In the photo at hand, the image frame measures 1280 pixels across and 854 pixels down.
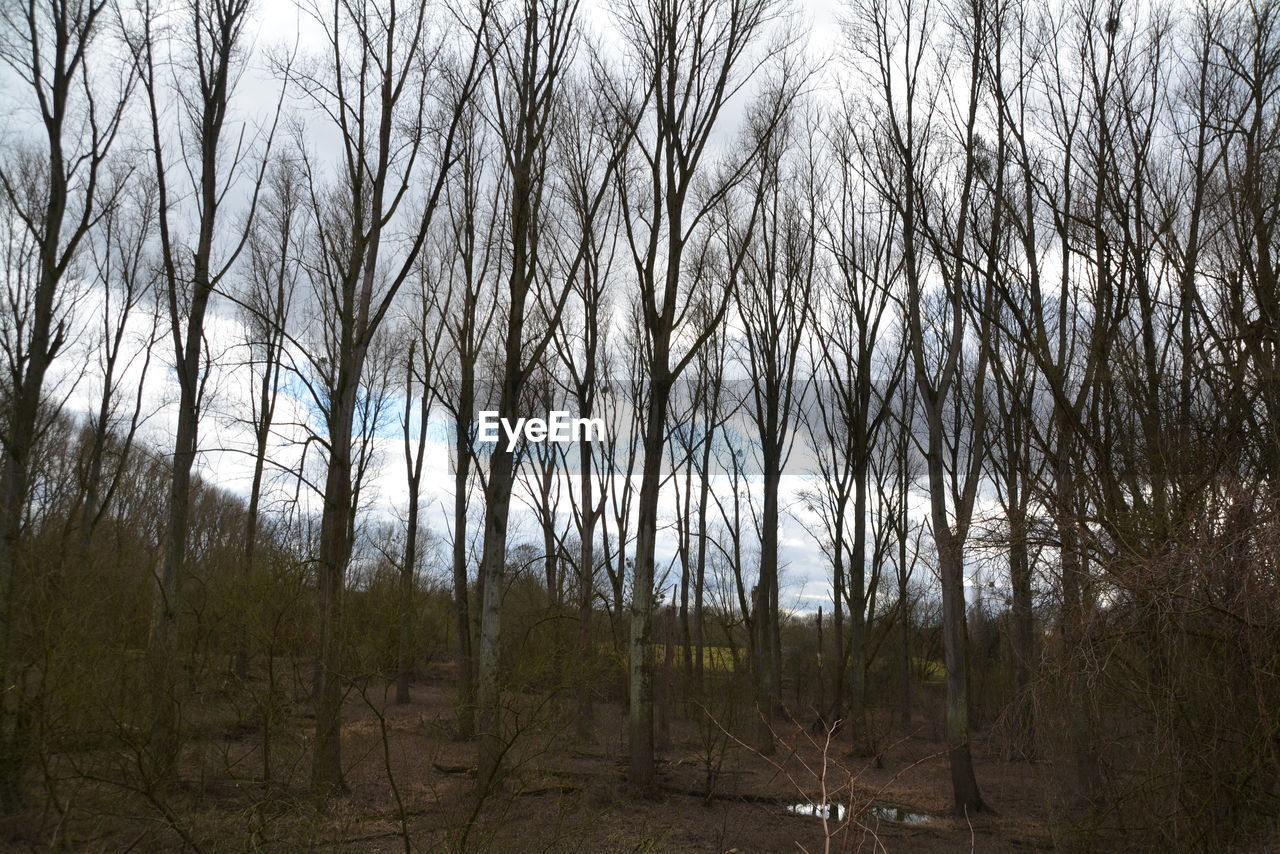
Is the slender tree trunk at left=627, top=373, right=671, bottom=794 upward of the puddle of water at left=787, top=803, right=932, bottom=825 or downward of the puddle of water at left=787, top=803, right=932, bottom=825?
upward

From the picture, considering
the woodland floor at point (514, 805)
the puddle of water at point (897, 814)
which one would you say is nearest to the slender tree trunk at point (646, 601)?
the woodland floor at point (514, 805)

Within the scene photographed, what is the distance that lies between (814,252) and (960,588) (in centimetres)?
923

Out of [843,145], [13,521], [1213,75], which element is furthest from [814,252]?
[13,521]

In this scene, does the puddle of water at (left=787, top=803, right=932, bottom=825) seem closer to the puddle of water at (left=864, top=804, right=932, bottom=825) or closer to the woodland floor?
the puddle of water at (left=864, top=804, right=932, bottom=825)

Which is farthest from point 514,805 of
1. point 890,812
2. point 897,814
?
point 890,812

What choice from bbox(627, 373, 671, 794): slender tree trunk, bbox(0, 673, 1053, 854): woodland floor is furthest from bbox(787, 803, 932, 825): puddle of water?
bbox(627, 373, 671, 794): slender tree trunk

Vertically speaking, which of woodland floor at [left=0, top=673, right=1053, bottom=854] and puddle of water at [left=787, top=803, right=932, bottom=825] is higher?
woodland floor at [left=0, top=673, right=1053, bottom=854]

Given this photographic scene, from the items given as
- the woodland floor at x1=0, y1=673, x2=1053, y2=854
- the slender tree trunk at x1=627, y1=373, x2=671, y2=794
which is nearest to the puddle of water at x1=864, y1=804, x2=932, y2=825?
the woodland floor at x1=0, y1=673, x2=1053, y2=854

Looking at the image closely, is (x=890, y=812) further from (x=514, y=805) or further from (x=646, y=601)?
(x=514, y=805)

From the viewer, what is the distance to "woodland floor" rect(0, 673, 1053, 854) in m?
6.75

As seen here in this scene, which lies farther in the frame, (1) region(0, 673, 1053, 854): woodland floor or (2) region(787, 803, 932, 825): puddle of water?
(2) region(787, 803, 932, 825): puddle of water

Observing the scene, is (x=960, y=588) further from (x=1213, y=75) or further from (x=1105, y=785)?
(x=1213, y=75)

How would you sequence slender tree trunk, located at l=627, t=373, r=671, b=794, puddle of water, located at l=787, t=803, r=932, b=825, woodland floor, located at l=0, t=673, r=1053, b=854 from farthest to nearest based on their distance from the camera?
puddle of water, located at l=787, t=803, r=932, b=825 → slender tree trunk, located at l=627, t=373, r=671, b=794 → woodland floor, located at l=0, t=673, r=1053, b=854

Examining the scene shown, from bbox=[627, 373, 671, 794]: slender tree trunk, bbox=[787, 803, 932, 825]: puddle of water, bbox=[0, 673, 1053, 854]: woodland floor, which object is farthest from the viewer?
bbox=[787, 803, 932, 825]: puddle of water
